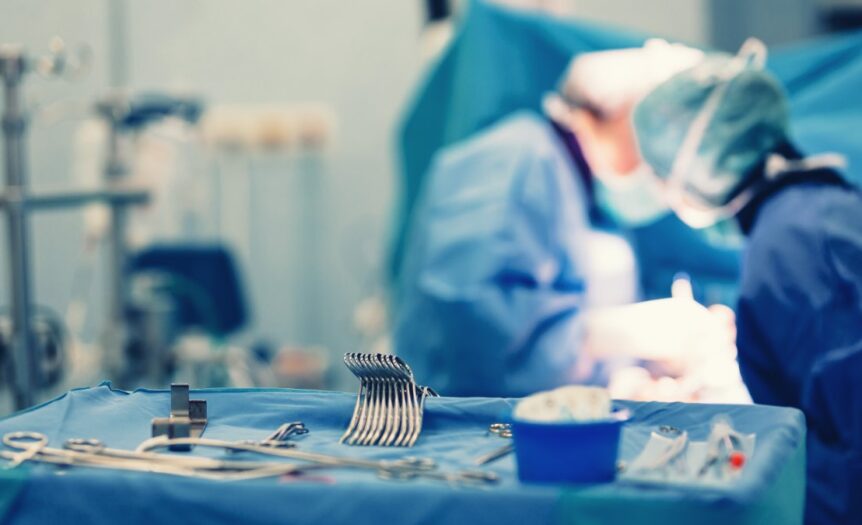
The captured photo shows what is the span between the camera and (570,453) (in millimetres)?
967

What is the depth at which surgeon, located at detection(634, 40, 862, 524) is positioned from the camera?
1.71 metres

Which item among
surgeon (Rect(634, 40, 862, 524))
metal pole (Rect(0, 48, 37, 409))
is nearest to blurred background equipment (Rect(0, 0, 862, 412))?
metal pole (Rect(0, 48, 37, 409))

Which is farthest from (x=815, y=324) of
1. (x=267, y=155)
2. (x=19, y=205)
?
(x=267, y=155)

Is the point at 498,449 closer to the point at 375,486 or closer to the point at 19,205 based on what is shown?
the point at 375,486

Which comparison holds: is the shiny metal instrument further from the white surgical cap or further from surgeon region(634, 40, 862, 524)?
the white surgical cap

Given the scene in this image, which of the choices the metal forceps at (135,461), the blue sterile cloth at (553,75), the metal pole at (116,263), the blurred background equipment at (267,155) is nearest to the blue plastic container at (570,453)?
the metal forceps at (135,461)

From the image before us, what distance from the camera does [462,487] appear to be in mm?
959

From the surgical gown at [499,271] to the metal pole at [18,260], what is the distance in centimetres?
81

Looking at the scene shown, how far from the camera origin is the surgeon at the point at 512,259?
97.5 inches

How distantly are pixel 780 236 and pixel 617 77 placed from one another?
103 cm

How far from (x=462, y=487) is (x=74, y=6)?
11.2ft

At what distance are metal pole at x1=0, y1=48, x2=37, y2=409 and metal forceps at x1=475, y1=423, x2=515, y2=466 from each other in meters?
1.52

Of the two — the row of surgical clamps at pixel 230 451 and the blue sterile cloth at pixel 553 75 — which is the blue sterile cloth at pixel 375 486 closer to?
the row of surgical clamps at pixel 230 451

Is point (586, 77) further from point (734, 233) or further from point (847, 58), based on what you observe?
point (847, 58)
